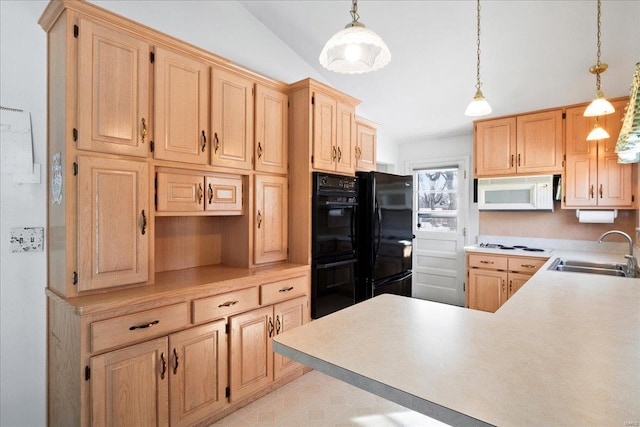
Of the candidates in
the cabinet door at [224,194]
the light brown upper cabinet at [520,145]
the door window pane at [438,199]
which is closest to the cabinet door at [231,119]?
the cabinet door at [224,194]

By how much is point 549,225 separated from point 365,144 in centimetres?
247

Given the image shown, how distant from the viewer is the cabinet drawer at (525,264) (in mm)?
3416

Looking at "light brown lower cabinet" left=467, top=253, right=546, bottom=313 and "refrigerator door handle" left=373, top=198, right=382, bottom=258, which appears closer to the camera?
"refrigerator door handle" left=373, top=198, right=382, bottom=258

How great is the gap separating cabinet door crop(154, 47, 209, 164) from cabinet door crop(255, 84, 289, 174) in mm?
456

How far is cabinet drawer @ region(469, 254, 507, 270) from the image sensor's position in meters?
3.66

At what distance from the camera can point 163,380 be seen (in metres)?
1.80

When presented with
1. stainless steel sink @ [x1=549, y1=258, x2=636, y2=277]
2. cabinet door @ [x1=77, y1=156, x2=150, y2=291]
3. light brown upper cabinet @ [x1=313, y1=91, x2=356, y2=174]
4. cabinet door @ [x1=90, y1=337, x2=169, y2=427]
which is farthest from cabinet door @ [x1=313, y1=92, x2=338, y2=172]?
stainless steel sink @ [x1=549, y1=258, x2=636, y2=277]

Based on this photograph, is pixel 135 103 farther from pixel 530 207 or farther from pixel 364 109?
pixel 530 207

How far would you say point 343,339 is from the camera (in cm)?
107

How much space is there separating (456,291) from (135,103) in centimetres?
446

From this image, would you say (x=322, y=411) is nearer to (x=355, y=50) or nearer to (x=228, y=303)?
(x=228, y=303)

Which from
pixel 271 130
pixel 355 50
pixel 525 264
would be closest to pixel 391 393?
pixel 355 50

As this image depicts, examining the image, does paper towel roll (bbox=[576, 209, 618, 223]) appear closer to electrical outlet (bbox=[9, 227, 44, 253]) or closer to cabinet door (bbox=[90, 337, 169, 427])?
cabinet door (bbox=[90, 337, 169, 427])

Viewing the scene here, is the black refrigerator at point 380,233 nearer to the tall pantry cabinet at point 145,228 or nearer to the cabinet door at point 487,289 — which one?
the tall pantry cabinet at point 145,228
